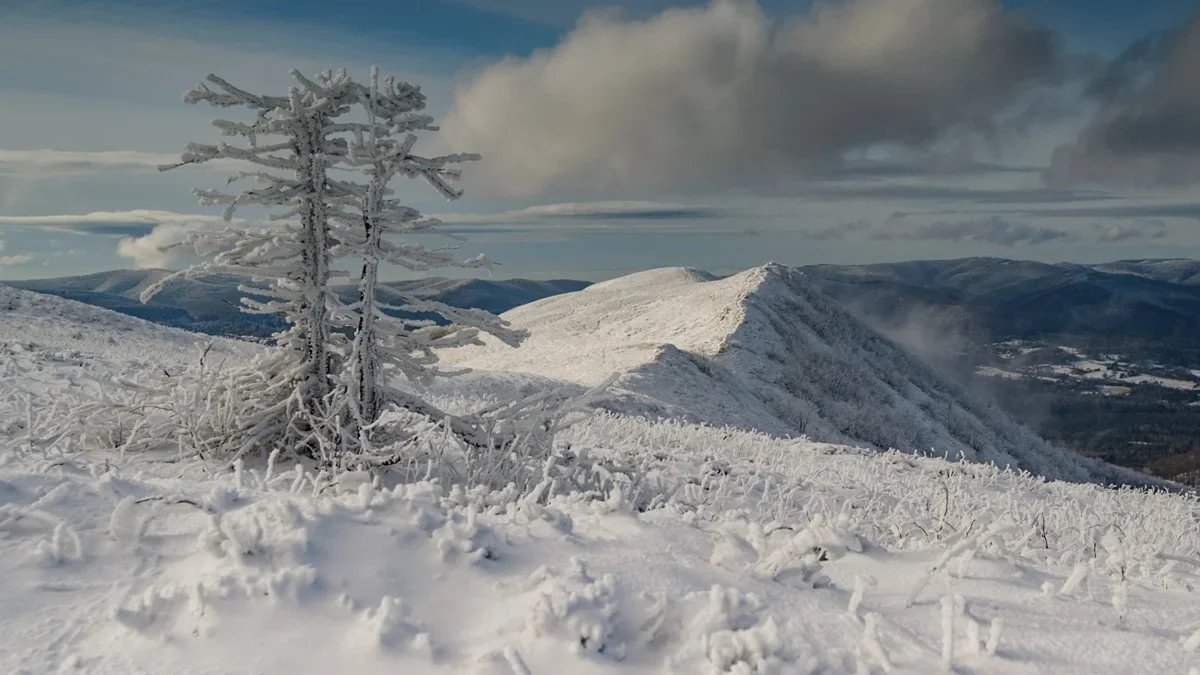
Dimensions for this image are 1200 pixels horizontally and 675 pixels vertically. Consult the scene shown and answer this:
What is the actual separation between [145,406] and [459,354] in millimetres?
34908

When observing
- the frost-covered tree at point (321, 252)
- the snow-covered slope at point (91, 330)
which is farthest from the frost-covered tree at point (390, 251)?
the snow-covered slope at point (91, 330)

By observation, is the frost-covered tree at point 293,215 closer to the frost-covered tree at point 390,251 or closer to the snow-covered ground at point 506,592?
the frost-covered tree at point 390,251

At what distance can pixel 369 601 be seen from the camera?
3.02 m

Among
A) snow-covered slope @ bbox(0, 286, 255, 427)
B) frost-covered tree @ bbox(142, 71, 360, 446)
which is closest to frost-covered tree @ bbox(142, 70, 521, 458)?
frost-covered tree @ bbox(142, 71, 360, 446)

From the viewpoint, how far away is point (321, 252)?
6.11 m

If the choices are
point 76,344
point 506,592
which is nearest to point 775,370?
point 76,344

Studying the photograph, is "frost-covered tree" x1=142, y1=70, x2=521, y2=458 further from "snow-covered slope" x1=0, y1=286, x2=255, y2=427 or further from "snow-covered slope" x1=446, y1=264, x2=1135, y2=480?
"snow-covered slope" x1=446, y1=264, x2=1135, y2=480

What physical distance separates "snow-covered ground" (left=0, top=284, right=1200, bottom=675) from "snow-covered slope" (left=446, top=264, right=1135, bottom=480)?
15.9 m

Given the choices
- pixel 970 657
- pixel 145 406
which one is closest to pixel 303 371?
pixel 145 406

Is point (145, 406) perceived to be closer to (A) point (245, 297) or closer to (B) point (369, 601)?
(A) point (245, 297)

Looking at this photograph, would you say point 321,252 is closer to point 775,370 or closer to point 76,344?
point 76,344

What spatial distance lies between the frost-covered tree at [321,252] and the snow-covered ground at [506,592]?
159 cm

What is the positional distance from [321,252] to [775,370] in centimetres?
2657

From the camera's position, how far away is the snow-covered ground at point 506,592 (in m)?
2.77
